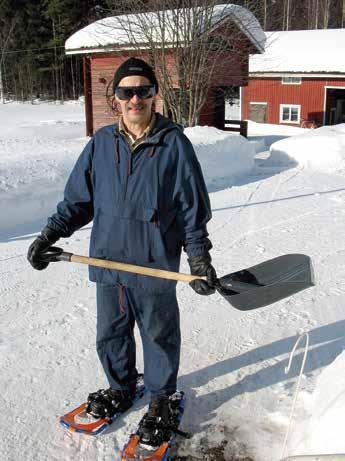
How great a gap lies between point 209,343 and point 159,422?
999 mm

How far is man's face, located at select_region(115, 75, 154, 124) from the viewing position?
2.18 m

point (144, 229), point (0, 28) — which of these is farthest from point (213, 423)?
point (0, 28)

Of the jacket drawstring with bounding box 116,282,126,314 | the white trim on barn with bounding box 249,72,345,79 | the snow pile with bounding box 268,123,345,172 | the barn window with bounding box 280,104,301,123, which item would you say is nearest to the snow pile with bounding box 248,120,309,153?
the barn window with bounding box 280,104,301,123

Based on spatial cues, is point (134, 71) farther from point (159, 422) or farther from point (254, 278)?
point (159, 422)

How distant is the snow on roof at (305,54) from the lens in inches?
875

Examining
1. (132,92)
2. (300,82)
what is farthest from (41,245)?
(300,82)

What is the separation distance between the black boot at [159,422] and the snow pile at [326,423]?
23.8 inches

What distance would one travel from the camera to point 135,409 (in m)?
2.64

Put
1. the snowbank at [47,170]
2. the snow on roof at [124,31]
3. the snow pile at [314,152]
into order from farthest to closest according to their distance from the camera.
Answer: the snow on roof at [124,31]
the snow pile at [314,152]
the snowbank at [47,170]

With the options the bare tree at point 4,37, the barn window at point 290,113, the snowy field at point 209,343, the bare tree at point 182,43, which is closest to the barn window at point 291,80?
the barn window at point 290,113

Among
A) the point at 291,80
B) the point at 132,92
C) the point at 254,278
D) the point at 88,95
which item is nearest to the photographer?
the point at 132,92

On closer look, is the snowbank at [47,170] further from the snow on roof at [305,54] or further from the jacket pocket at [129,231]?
the snow on roof at [305,54]

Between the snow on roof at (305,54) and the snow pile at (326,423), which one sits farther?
the snow on roof at (305,54)

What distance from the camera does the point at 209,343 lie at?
3305 mm
